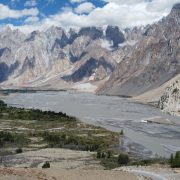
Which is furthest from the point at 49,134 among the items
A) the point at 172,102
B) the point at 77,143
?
the point at 172,102

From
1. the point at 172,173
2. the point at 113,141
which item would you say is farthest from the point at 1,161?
the point at 113,141

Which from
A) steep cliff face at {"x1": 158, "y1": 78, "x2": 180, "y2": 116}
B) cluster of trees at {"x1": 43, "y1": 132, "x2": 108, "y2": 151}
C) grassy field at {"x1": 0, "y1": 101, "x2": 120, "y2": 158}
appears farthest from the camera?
steep cliff face at {"x1": 158, "y1": 78, "x2": 180, "y2": 116}

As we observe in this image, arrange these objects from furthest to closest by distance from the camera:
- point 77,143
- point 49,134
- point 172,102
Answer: point 172,102 < point 49,134 < point 77,143

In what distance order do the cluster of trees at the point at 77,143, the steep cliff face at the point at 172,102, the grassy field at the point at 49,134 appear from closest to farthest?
the cluster of trees at the point at 77,143
the grassy field at the point at 49,134
the steep cliff face at the point at 172,102

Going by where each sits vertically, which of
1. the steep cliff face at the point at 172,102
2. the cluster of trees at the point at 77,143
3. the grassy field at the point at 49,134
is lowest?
the grassy field at the point at 49,134

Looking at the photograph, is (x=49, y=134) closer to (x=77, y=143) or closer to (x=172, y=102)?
(x=77, y=143)

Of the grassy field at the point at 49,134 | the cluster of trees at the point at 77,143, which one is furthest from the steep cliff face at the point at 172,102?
the cluster of trees at the point at 77,143

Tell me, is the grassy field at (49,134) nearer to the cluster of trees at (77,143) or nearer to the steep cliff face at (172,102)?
the cluster of trees at (77,143)

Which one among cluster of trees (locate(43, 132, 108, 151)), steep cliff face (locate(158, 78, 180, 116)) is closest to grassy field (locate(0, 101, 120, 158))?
cluster of trees (locate(43, 132, 108, 151))

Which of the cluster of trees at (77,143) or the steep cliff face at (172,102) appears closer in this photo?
the cluster of trees at (77,143)

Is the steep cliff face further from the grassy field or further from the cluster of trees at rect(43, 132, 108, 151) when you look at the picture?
the cluster of trees at rect(43, 132, 108, 151)

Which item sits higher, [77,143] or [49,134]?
[77,143]

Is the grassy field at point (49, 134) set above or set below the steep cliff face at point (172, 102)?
below
